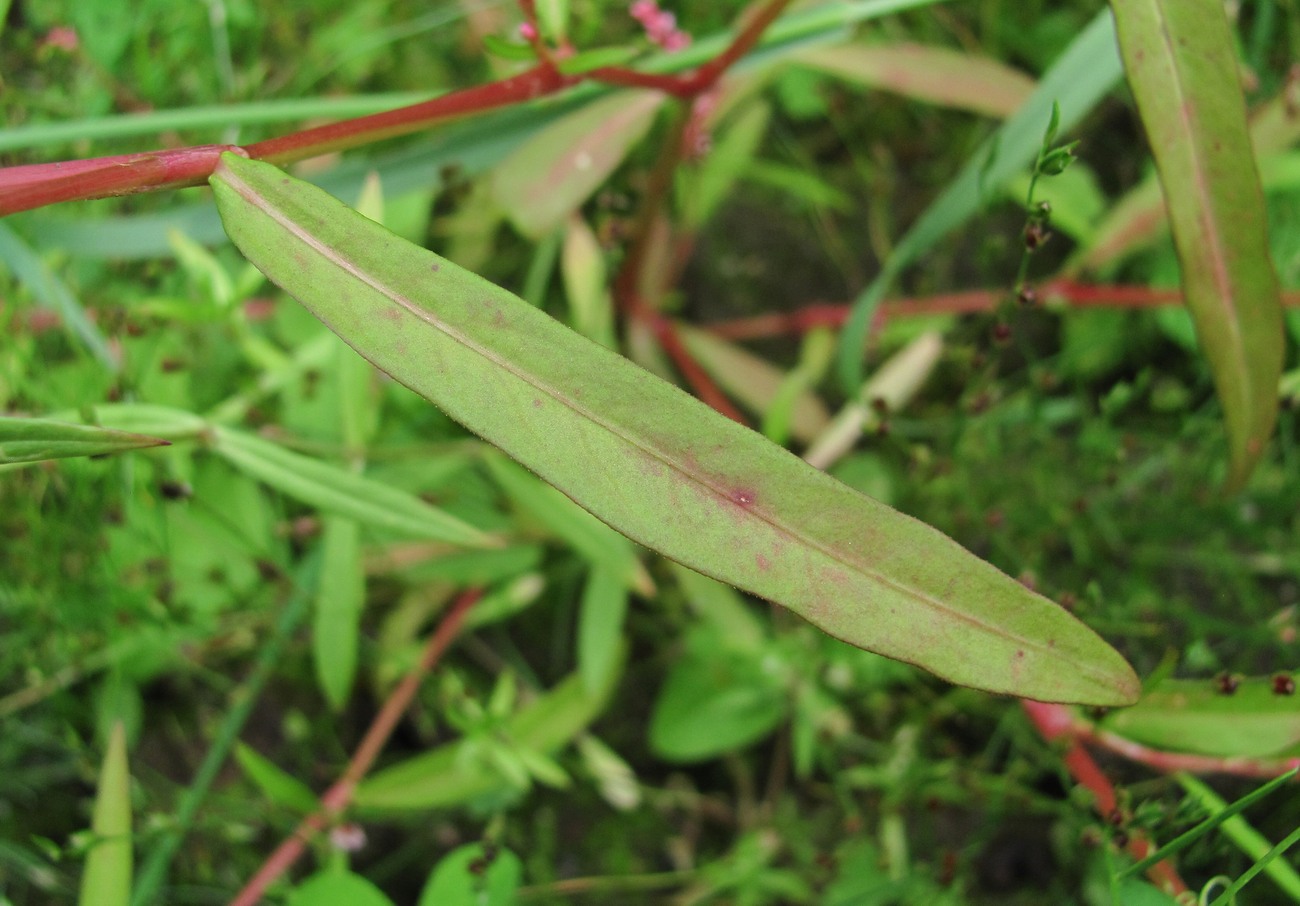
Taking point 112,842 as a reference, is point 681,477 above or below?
above

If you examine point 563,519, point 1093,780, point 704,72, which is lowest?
point 1093,780

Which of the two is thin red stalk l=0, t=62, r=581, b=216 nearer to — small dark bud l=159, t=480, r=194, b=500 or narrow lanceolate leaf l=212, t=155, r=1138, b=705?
narrow lanceolate leaf l=212, t=155, r=1138, b=705

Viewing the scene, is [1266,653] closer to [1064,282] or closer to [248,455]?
[1064,282]

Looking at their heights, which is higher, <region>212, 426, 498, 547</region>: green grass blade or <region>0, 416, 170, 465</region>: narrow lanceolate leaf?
<region>0, 416, 170, 465</region>: narrow lanceolate leaf

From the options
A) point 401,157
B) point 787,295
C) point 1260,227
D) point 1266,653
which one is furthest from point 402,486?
point 1266,653

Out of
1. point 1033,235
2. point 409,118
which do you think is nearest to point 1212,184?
point 1033,235

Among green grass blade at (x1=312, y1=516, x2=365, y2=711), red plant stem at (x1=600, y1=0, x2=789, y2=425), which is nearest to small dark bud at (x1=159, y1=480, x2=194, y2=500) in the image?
green grass blade at (x1=312, y1=516, x2=365, y2=711)

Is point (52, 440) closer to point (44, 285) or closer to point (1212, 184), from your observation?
point (44, 285)
